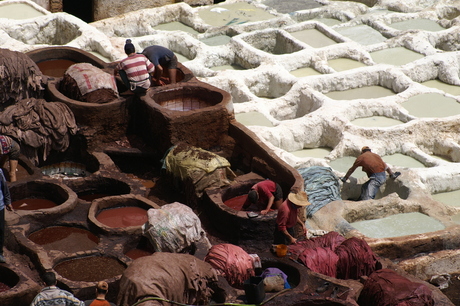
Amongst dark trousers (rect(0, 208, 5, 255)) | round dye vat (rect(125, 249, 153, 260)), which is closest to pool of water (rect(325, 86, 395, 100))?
round dye vat (rect(125, 249, 153, 260))

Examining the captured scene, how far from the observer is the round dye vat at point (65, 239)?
11.8 m

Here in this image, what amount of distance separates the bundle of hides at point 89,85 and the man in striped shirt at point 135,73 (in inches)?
9.8

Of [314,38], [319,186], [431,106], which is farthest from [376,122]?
[314,38]

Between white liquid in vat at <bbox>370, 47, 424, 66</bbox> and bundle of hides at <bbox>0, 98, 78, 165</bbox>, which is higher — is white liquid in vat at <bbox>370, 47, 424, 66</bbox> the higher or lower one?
the lower one

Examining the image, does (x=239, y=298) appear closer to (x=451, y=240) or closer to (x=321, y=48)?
(x=451, y=240)

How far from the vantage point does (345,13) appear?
22922 millimetres

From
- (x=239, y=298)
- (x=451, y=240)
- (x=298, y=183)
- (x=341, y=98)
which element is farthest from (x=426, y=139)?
(x=239, y=298)

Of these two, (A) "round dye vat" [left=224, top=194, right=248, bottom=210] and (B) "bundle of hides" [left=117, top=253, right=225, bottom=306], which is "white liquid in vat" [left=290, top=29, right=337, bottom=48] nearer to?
(A) "round dye vat" [left=224, top=194, right=248, bottom=210]

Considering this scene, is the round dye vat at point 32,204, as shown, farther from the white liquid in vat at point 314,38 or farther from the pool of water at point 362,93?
the white liquid in vat at point 314,38

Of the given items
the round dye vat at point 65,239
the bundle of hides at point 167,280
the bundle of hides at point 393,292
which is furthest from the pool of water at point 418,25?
the bundle of hides at point 167,280

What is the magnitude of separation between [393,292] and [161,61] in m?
7.04

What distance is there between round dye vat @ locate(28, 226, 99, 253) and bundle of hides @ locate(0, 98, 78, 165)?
2.00 metres

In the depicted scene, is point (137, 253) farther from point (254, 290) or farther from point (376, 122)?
point (376, 122)

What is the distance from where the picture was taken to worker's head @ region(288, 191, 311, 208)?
11836mm
